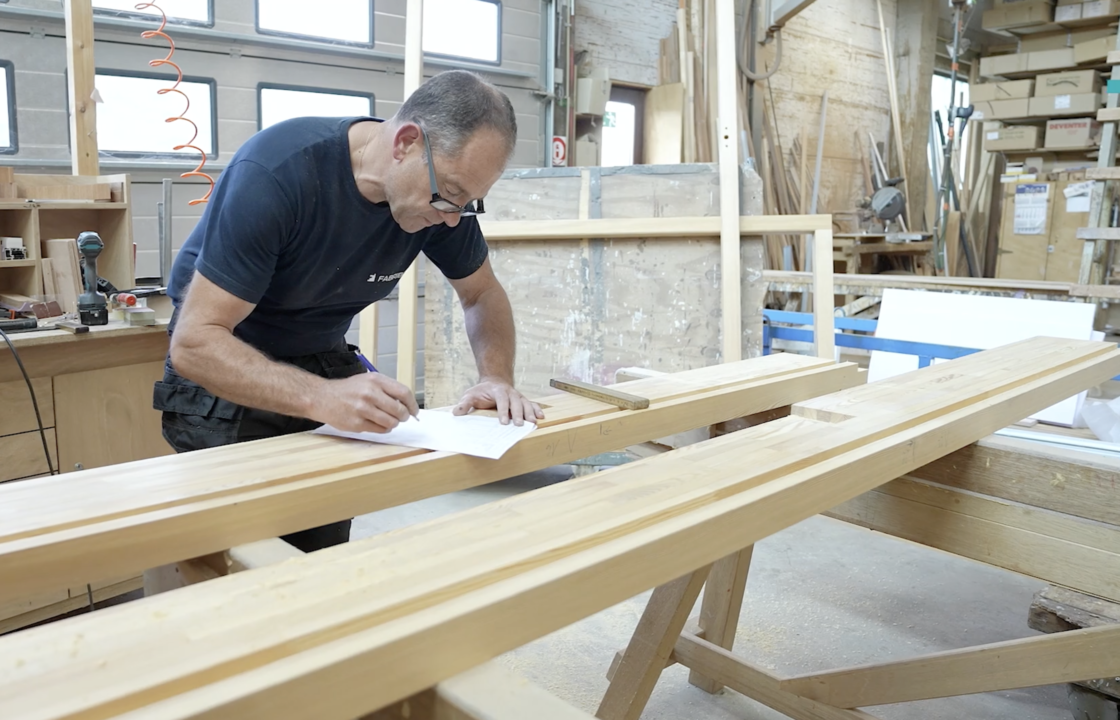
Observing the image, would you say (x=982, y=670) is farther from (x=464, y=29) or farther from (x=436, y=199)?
(x=464, y=29)

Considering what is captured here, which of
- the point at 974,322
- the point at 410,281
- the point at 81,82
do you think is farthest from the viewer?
the point at 974,322

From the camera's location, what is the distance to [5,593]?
852 millimetres

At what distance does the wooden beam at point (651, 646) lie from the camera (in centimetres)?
193

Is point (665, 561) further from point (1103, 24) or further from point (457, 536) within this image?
point (1103, 24)

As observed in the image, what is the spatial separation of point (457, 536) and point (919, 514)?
3.84 ft

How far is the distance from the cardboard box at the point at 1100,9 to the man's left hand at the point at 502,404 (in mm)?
7137

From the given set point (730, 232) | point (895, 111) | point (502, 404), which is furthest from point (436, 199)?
point (895, 111)

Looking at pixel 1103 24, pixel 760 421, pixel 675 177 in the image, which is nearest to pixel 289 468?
pixel 760 421

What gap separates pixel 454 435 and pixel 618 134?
568cm

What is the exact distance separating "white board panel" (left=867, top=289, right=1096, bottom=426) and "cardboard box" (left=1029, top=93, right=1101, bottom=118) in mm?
3665

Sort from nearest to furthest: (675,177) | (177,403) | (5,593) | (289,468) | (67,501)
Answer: (5,593) → (67,501) → (289,468) → (177,403) → (675,177)

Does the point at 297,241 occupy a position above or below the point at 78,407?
above

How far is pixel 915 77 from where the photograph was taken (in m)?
8.96

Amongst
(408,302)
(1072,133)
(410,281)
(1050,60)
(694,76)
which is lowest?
(408,302)
